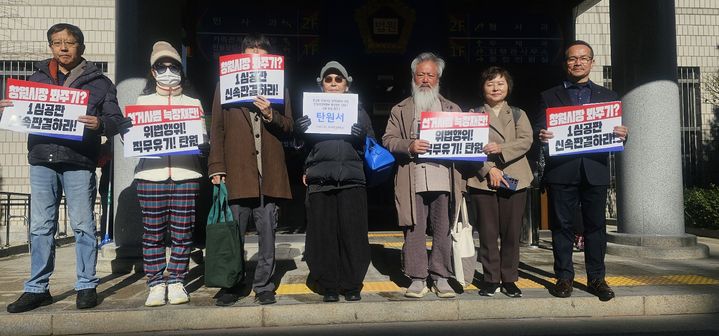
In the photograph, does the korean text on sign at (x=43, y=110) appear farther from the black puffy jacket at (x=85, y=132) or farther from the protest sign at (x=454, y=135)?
the protest sign at (x=454, y=135)

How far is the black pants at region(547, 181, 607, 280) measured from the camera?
4543 millimetres

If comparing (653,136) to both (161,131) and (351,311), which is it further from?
(161,131)

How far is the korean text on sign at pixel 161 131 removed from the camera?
4.29m

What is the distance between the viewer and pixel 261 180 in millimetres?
4418

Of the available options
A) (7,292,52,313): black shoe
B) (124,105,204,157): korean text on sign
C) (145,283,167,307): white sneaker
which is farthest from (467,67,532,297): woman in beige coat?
(7,292,52,313): black shoe

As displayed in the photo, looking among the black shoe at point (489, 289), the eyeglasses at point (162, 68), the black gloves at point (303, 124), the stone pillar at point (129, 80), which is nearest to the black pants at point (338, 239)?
the black gloves at point (303, 124)

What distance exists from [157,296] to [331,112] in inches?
82.5

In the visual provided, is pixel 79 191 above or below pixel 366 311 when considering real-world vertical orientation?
above

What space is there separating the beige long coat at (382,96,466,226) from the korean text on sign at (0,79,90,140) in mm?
2567

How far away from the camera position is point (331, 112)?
4473 millimetres

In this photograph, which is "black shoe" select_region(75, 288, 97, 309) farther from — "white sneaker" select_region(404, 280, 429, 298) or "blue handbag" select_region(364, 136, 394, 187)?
"white sneaker" select_region(404, 280, 429, 298)

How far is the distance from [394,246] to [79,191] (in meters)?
4.46

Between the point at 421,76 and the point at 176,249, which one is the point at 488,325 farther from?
the point at 176,249

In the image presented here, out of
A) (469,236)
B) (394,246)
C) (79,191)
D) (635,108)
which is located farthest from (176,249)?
(635,108)
